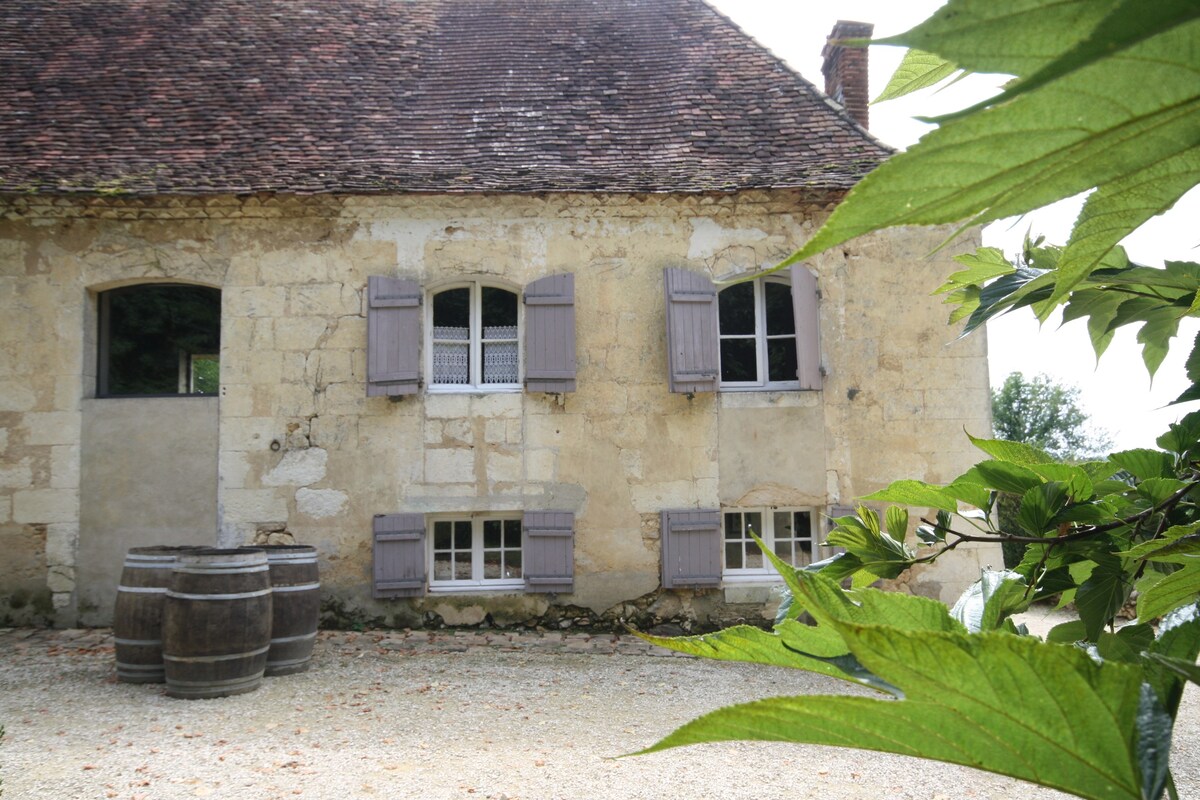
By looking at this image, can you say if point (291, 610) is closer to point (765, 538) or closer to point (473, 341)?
point (473, 341)

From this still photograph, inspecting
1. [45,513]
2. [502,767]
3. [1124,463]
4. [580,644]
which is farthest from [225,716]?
[1124,463]

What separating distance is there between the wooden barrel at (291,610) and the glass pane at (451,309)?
285 cm

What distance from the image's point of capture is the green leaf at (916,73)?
0.54 meters

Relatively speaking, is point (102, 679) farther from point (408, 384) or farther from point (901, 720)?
point (901, 720)

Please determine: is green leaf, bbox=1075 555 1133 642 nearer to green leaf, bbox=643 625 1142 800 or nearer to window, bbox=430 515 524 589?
green leaf, bbox=643 625 1142 800

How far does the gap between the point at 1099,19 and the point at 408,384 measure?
8540 millimetres

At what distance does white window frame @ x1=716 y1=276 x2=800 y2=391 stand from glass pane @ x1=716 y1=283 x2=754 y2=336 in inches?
1.8

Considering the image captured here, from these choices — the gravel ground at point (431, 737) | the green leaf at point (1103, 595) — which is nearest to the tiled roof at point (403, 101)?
the gravel ground at point (431, 737)

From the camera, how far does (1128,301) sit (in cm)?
85

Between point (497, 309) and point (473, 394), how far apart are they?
97 centimetres

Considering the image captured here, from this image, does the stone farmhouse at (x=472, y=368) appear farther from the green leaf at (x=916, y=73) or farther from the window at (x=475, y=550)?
the green leaf at (x=916, y=73)

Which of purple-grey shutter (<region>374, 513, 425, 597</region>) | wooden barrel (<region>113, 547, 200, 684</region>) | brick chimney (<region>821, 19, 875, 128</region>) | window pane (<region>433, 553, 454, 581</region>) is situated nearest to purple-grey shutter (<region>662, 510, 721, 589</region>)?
window pane (<region>433, 553, 454, 581</region>)

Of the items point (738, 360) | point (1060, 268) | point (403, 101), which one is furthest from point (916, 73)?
point (403, 101)

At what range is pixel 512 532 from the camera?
906 cm
